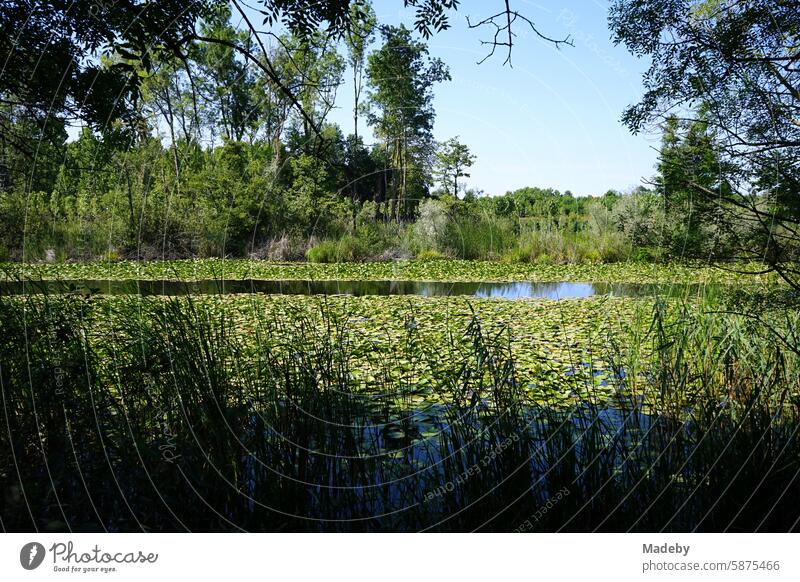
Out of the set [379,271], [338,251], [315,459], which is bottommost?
[315,459]

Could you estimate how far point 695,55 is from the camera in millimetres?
3555

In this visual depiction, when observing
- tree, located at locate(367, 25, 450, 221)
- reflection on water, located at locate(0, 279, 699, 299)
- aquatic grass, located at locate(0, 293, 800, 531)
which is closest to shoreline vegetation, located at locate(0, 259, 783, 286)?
reflection on water, located at locate(0, 279, 699, 299)

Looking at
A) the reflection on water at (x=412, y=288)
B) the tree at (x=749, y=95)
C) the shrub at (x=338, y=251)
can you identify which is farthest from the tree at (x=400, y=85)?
the shrub at (x=338, y=251)

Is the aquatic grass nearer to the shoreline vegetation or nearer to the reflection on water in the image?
the reflection on water

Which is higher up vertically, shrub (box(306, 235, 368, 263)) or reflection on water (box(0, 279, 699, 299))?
shrub (box(306, 235, 368, 263))

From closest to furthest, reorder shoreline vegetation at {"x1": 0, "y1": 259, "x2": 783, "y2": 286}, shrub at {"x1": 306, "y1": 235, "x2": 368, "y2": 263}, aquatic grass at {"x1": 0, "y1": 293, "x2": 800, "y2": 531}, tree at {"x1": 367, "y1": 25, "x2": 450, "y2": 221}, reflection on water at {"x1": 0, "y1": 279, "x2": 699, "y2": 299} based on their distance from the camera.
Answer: aquatic grass at {"x1": 0, "y1": 293, "x2": 800, "y2": 531}, tree at {"x1": 367, "y1": 25, "x2": 450, "y2": 221}, reflection on water at {"x1": 0, "y1": 279, "x2": 699, "y2": 299}, shoreline vegetation at {"x1": 0, "y1": 259, "x2": 783, "y2": 286}, shrub at {"x1": 306, "y1": 235, "x2": 368, "y2": 263}

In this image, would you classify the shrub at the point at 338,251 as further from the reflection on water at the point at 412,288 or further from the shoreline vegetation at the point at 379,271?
the reflection on water at the point at 412,288

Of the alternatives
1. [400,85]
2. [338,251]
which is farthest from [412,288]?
[400,85]

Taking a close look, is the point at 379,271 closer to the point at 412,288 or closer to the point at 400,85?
the point at 412,288

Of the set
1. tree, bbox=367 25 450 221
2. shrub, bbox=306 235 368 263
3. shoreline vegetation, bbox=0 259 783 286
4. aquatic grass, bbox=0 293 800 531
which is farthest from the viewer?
shrub, bbox=306 235 368 263

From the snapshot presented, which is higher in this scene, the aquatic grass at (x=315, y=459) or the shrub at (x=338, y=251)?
the shrub at (x=338, y=251)

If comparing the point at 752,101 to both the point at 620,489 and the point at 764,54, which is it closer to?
the point at 764,54

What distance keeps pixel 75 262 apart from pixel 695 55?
14137 mm
